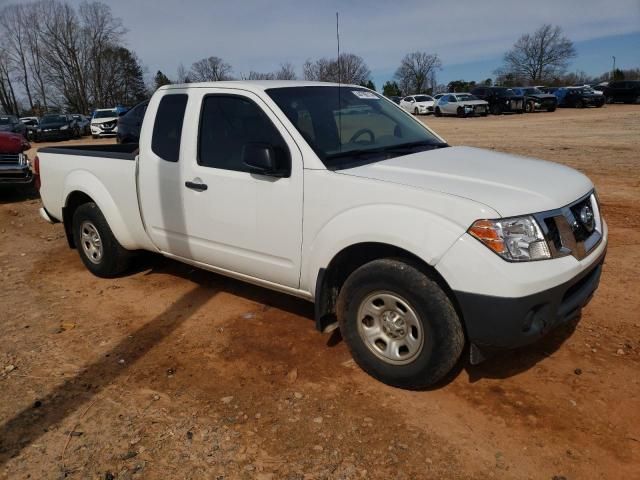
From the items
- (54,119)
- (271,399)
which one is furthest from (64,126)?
(271,399)

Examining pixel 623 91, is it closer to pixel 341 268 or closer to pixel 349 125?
pixel 349 125

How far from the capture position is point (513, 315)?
2.66 metres

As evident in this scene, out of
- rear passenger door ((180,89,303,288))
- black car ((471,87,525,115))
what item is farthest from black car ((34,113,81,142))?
rear passenger door ((180,89,303,288))

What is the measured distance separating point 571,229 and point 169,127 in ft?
10.2

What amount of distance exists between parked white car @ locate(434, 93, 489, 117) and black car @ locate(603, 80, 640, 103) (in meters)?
11.9

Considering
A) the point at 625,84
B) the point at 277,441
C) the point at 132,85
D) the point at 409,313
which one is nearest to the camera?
the point at 277,441

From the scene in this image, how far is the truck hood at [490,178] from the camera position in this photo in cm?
280

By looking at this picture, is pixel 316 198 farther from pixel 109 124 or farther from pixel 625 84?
pixel 625 84

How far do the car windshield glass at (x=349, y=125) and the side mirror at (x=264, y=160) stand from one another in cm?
26

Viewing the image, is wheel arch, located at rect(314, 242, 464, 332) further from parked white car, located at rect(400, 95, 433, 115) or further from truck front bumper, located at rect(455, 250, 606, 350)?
parked white car, located at rect(400, 95, 433, 115)

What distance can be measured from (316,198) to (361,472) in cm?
161

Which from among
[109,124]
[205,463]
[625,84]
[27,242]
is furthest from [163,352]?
[625,84]

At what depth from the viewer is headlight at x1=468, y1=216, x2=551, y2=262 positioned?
267 cm

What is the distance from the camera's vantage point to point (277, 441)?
9.26 ft
